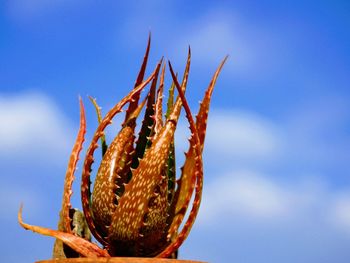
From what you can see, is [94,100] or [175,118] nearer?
[175,118]

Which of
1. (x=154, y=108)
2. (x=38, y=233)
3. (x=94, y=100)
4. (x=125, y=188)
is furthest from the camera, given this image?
(x=94, y=100)

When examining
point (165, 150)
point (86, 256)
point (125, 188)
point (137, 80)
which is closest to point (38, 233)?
point (86, 256)

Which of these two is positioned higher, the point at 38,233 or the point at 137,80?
the point at 137,80

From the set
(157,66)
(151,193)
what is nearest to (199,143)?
(151,193)

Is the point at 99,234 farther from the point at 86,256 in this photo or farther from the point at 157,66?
the point at 157,66

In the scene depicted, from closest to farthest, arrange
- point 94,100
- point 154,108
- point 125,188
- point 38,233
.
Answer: point 125,188 → point 38,233 → point 154,108 → point 94,100

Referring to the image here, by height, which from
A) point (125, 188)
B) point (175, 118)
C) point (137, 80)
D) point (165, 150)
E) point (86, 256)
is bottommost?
point (86, 256)

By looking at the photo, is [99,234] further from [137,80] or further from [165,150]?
[137,80]
